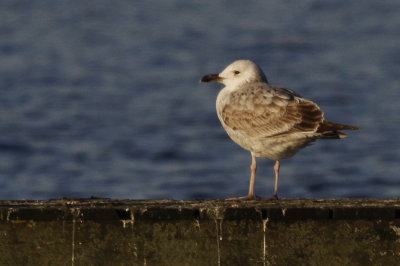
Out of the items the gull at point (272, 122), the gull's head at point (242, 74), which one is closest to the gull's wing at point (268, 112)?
the gull at point (272, 122)

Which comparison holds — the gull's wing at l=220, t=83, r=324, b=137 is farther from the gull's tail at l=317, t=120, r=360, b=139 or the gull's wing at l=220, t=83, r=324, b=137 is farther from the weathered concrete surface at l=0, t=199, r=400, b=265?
the weathered concrete surface at l=0, t=199, r=400, b=265

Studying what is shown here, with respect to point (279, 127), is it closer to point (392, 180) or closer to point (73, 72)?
point (392, 180)

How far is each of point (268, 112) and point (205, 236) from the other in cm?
270

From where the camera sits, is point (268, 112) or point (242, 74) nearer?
point (268, 112)

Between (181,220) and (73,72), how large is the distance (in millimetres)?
31185

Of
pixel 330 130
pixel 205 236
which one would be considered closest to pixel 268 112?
pixel 330 130

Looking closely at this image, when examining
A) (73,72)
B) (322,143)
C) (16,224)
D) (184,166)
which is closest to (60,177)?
(184,166)

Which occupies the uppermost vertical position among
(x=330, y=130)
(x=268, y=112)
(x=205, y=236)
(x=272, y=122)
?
(x=268, y=112)

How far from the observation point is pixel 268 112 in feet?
35.3

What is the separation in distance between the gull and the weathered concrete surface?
1799 millimetres

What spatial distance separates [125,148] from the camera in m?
29.3

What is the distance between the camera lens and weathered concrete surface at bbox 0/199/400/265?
27.3ft

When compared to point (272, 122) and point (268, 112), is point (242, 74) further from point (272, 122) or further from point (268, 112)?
point (272, 122)

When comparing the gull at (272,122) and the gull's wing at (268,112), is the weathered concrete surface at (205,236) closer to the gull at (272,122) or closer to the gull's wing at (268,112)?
the gull at (272,122)
